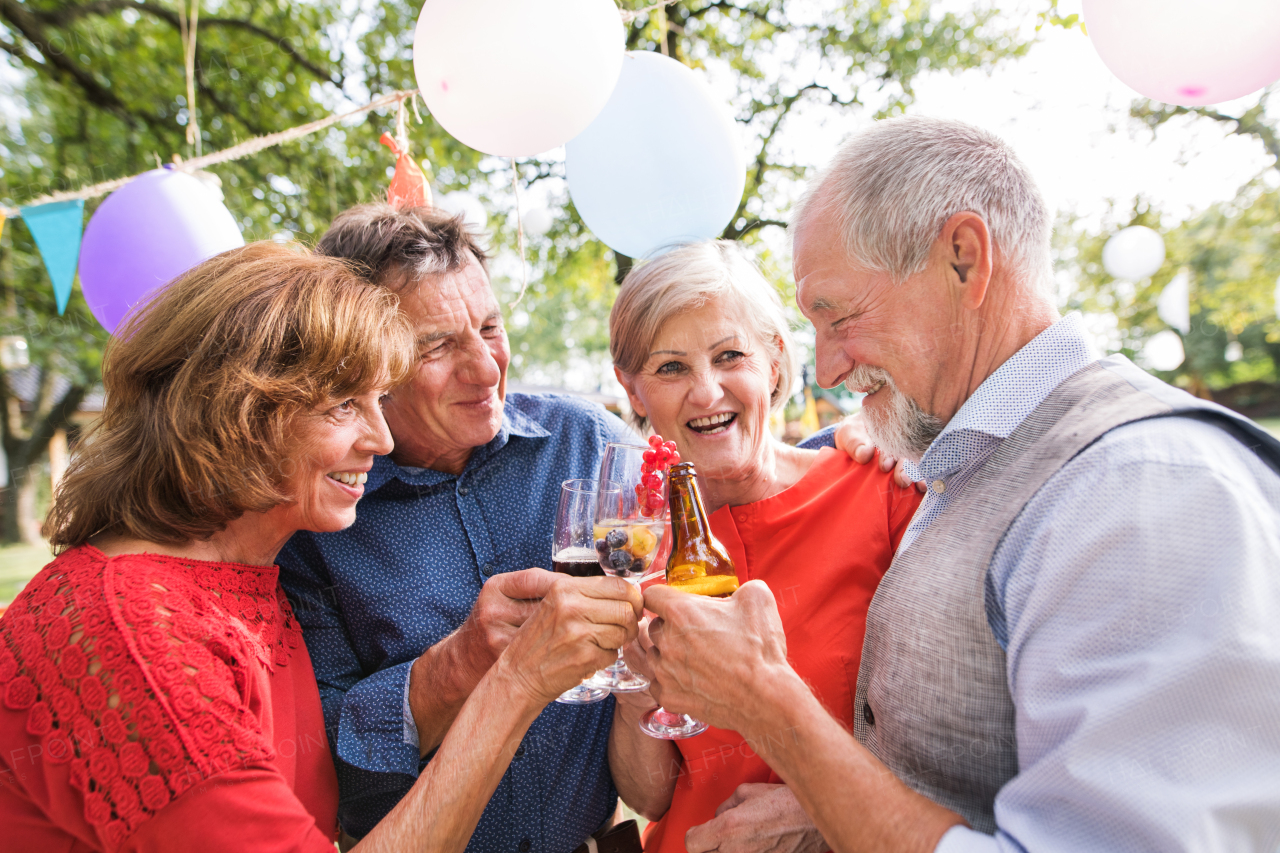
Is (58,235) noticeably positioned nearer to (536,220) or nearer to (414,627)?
(414,627)

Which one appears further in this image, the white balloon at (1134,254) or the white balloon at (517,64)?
the white balloon at (1134,254)

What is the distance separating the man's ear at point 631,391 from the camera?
2592mm

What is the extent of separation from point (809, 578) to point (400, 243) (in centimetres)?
162

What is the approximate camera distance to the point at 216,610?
168 cm

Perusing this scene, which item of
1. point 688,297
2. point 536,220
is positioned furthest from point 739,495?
point 536,220

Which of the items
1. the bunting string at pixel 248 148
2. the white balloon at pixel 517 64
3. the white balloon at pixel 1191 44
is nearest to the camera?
the white balloon at pixel 1191 44

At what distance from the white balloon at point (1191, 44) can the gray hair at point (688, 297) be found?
144 cm

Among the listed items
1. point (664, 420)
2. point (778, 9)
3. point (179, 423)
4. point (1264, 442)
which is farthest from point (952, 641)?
point (778, 9)

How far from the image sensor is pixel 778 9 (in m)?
9.00

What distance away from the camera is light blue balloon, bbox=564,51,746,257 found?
3170 mm

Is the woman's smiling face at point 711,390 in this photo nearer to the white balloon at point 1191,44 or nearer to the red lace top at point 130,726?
the red lace top at point 130,726

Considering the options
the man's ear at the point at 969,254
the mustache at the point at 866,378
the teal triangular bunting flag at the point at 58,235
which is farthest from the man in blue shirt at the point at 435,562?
the teal triangular bunting flag at the point at 58,235

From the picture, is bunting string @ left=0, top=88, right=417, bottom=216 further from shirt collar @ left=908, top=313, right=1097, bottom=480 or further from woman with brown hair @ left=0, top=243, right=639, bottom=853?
shirt collar @ left=908, top=313, right=1097, bottom=480

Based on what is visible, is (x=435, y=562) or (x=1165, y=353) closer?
(x=435, y=562)
